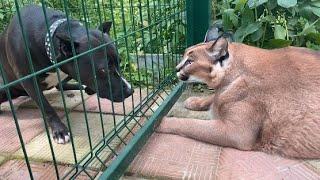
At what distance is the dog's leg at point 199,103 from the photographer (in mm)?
3227

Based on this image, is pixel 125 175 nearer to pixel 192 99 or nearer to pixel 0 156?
pixel 0 156

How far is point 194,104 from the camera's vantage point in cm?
327

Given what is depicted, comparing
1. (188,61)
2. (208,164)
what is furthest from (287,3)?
(208,164)

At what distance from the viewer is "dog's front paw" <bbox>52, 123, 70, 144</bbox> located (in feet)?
8.80

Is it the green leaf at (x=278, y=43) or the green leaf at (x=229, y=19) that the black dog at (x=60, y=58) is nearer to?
the green leaf at (x=229, y=19)

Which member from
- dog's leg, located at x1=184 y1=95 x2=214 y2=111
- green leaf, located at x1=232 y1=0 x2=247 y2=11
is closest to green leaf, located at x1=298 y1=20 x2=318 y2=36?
green leaf, located at x1=232 y1=0 x2=247 y2=11

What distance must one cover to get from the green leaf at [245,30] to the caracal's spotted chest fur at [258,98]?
0.84 metres

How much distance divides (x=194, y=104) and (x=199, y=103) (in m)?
0.05

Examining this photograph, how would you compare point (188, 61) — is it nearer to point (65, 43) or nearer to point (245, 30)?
point (65, 43)

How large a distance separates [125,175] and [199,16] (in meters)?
2.19

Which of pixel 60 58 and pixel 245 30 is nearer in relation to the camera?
pixel 60 58

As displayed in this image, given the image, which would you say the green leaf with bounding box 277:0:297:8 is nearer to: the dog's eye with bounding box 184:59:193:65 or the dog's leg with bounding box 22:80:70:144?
the dog's eye with bounding box 184:59:193:65

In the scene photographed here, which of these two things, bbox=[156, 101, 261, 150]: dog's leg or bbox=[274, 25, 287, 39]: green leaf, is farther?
bbox=[274, 25, 287, 39]: green leaf

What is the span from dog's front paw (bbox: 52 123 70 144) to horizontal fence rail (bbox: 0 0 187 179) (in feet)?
0.12
